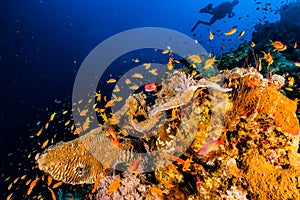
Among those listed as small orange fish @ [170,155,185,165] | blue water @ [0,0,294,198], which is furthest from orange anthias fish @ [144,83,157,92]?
blue water @ [0,0,294,198]

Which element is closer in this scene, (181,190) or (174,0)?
(181,190)

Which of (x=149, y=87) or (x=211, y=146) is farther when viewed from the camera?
(x=149, y=87)

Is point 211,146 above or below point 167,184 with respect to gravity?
above

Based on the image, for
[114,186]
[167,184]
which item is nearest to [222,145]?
[167,184]

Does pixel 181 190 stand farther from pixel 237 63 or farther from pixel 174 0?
pixel 174 0

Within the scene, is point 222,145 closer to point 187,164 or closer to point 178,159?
point 187,164

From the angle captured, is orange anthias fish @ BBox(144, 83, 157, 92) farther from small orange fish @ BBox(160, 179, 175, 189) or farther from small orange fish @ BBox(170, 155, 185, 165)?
small orange fish @ BBox(160, 179, 175, 189)

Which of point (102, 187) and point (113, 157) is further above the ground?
point (113, 157)

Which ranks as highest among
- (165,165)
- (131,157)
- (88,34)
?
(88,34)

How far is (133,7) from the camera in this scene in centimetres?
11744

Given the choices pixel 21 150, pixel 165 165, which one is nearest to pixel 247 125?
pixel 165 165

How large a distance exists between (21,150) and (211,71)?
603 inches

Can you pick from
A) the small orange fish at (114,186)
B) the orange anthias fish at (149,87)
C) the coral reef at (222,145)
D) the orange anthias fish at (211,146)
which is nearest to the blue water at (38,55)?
the orange anthias fish at (149,87)

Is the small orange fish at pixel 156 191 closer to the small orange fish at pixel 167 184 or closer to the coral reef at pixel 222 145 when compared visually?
the coral reef at pixel 222 145
